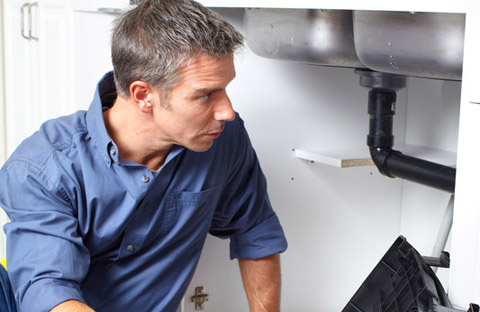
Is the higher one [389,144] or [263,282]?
[389,144]

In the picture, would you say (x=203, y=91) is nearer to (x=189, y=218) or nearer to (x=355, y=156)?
(x=189, y=218)

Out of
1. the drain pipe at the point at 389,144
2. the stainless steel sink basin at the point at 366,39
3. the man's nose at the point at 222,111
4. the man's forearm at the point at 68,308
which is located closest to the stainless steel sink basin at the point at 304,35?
the stainless steel sink basin at the point at 366,39

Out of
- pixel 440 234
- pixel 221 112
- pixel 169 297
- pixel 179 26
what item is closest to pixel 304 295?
pixel 440 234

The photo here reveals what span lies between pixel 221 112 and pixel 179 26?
0.15m

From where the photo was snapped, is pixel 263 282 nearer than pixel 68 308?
No

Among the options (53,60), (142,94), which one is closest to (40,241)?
(142,94)

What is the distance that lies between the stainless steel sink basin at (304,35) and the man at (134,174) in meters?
0.17

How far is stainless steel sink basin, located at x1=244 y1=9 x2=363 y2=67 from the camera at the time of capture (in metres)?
1.19

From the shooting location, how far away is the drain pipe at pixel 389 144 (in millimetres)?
1362

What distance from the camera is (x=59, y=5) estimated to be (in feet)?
5.24

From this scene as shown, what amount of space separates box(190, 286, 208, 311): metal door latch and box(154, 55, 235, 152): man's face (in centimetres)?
50

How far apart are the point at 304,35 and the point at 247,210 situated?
0.37m

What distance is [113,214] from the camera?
3.77ft

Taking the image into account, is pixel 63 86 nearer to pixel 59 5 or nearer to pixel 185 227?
pixel 59 5
